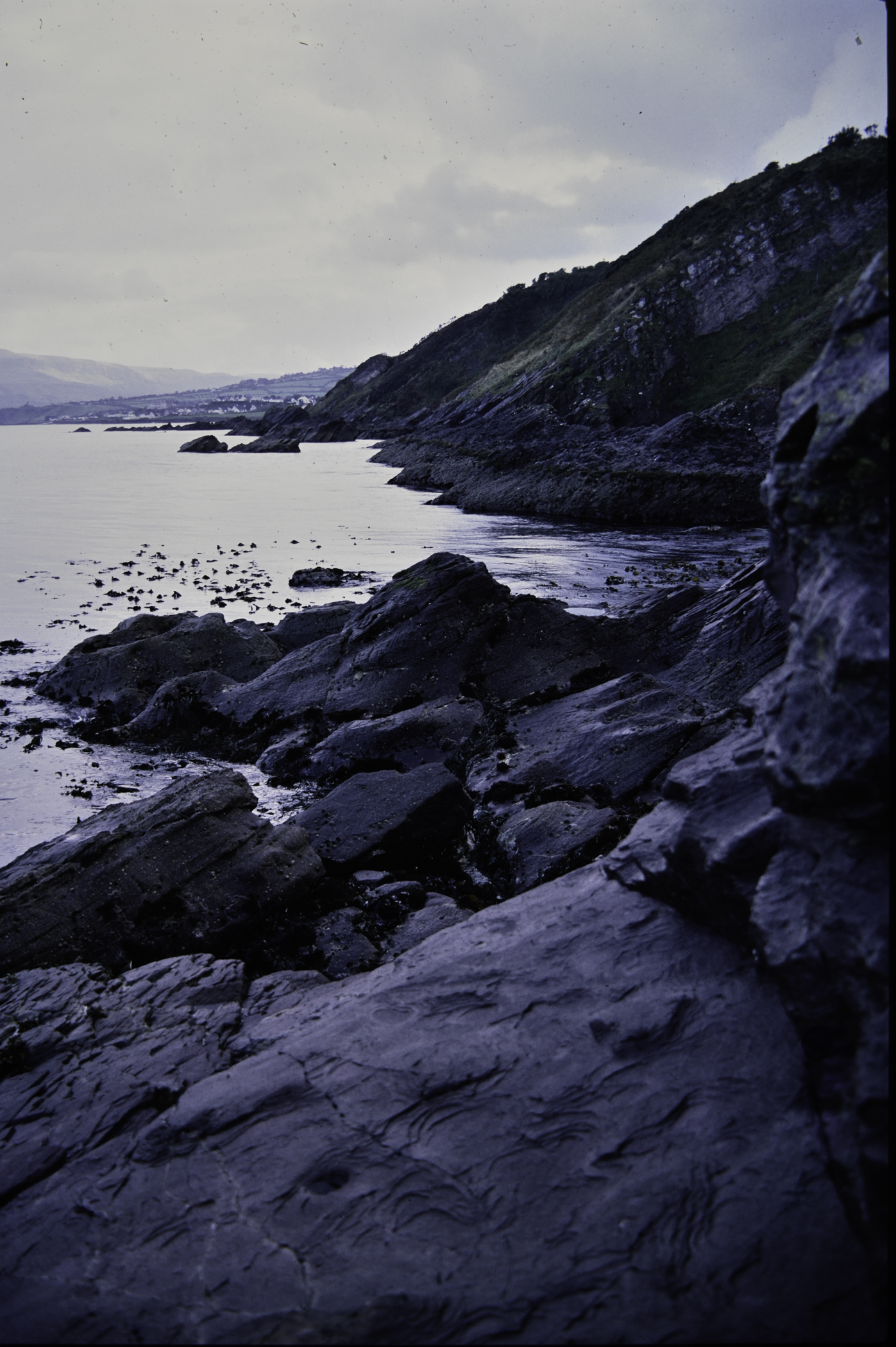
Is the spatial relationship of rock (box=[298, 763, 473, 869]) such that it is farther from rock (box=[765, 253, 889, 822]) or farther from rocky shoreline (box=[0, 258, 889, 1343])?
rock (box=[765, 253, 889, 822])

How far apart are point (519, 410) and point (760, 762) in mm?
79583

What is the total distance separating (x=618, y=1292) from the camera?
15.3ft

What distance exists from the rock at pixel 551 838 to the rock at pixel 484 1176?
4.27 meters

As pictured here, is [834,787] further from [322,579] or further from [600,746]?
[322,579]

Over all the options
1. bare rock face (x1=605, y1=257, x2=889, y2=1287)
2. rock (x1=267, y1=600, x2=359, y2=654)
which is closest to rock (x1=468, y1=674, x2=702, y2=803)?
bare rock face (x1=605, y1=257, x2=889, y2=1287)

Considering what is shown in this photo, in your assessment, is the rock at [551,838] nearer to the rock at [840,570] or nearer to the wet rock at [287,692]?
the rock at [840,570]

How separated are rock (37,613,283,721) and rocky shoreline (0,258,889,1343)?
11221 mm

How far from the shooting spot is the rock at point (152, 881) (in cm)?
1056

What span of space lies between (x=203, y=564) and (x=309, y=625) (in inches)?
665

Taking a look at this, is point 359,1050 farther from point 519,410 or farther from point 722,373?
point 519,410

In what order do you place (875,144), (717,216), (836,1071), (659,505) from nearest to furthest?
(836,1071), (659,505), (875,144), (717,216)

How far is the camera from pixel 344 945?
35.2 feet

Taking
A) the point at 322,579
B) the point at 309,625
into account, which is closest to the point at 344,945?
the point at 309,625

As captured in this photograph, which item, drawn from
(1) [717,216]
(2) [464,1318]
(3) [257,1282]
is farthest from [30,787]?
(1) [717,216]
